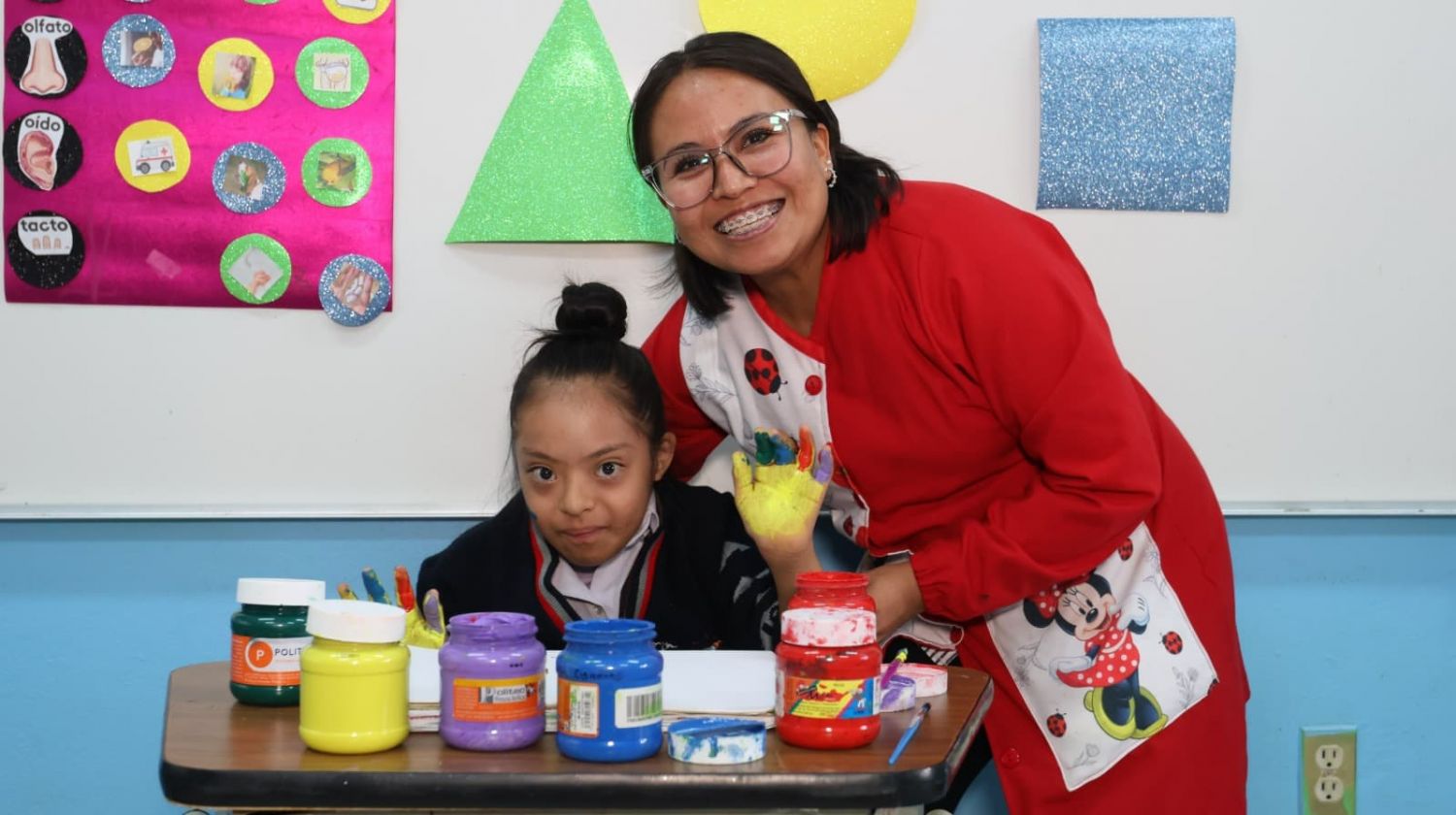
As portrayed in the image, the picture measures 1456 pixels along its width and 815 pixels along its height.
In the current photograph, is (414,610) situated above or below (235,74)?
below

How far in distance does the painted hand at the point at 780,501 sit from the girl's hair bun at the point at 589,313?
34cm

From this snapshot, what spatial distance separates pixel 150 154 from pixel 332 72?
26cm

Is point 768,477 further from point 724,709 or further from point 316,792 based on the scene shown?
point 316,792

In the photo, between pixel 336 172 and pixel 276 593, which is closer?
pixel 276 593

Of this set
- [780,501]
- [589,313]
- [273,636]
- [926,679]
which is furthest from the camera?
[589,313]

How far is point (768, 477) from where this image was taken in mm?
1453

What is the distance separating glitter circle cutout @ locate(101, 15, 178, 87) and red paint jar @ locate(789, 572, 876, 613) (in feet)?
3.87

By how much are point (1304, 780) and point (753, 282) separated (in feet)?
3.47

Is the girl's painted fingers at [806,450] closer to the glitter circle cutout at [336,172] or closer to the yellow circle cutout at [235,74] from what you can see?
the glitter circle cutout at [336,172]

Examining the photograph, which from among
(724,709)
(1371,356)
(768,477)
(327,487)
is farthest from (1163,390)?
(327,487)

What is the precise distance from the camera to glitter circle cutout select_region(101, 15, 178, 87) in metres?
1.75

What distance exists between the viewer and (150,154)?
1.75 m

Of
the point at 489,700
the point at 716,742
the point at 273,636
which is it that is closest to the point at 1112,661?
the point at 716,742

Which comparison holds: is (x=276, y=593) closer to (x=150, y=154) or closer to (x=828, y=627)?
(x=828, y=627)
